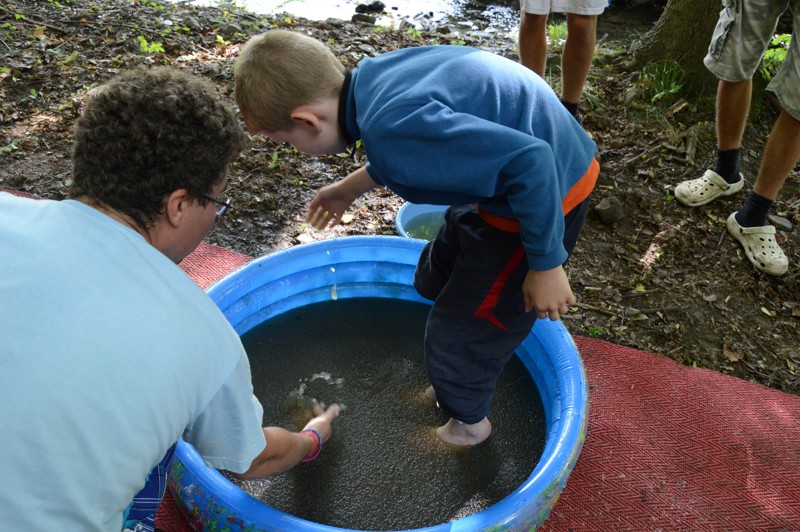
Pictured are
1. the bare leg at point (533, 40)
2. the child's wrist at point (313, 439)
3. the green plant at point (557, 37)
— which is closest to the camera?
the child's wrist at point (313, 439)

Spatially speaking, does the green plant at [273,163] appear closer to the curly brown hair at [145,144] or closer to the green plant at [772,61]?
the curly brown hair at [145,144]

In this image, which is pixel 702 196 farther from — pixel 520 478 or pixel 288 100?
pixel 288 100

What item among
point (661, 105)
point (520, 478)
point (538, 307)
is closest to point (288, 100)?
point (538, 307)

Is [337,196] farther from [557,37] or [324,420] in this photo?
[557,37]

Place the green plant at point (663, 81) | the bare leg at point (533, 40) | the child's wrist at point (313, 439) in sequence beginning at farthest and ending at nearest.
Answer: the green plant at point (663, 81), the bare leg at point (533, 40), the child's wrist at point (313, 439)

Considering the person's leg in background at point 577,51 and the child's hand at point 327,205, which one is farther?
the person's leg in background at point 577,51

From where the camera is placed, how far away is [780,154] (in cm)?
254

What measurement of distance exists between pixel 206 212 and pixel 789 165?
8.04ft

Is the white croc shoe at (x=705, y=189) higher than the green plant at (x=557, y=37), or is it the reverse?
the green plant at (x=557, y=37)

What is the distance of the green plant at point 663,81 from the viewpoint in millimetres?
3535

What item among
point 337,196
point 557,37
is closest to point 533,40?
point 557,37

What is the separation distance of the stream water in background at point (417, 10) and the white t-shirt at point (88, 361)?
17.6ft

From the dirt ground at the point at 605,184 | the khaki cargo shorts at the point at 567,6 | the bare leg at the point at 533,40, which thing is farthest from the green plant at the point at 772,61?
the bare leg at the point at 533,40

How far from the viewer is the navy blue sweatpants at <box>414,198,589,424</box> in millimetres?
1562
